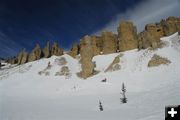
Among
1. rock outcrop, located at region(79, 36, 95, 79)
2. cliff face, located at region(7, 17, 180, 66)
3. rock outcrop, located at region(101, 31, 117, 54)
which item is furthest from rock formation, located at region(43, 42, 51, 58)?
rock outcrop, located at region(101, 31, 117, 54)

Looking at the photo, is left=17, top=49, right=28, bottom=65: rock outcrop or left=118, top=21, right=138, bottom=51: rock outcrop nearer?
left=118, top=21, right=138, bottom=51: rock outcrop

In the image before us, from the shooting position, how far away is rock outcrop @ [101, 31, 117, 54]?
104750mm

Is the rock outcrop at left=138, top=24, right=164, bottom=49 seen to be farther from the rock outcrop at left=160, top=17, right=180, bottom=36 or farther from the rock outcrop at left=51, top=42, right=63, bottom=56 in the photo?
the rock outcrop at left=51, top=42, right=63, bottom=56

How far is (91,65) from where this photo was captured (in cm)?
8669

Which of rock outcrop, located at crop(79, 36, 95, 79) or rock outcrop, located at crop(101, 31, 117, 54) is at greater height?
rock outcrop, located at crop(101, 31, 117, 54)

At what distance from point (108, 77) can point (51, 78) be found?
2362 centimetres

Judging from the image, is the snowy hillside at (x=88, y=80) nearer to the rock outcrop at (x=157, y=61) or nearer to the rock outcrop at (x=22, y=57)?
the rock outcrop at (x=157, y=61)

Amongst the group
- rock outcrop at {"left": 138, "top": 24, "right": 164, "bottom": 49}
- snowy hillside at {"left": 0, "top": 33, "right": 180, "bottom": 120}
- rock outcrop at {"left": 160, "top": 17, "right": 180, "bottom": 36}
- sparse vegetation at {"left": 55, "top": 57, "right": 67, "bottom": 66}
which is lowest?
snowy hillside at {"left": 0, "top": 33, "right": 180, "bottom": 120}

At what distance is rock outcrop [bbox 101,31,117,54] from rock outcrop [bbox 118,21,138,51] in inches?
164

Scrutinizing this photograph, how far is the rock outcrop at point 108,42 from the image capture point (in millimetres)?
104750

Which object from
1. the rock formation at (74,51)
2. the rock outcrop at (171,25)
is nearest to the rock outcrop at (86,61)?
the rock formation at (74,51)

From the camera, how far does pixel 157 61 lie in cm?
7231

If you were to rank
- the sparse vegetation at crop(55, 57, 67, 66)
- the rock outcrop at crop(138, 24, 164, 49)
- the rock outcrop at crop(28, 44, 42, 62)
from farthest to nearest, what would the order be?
the rock outcrop at crop(28, 44, 42, 62) → the sparse vegetation at crop(55, 57, 67, 66) → the rock outcrop at crop(138, 24, 164, 49)

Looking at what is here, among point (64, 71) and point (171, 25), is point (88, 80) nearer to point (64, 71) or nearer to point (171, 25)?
point (64, 71)
